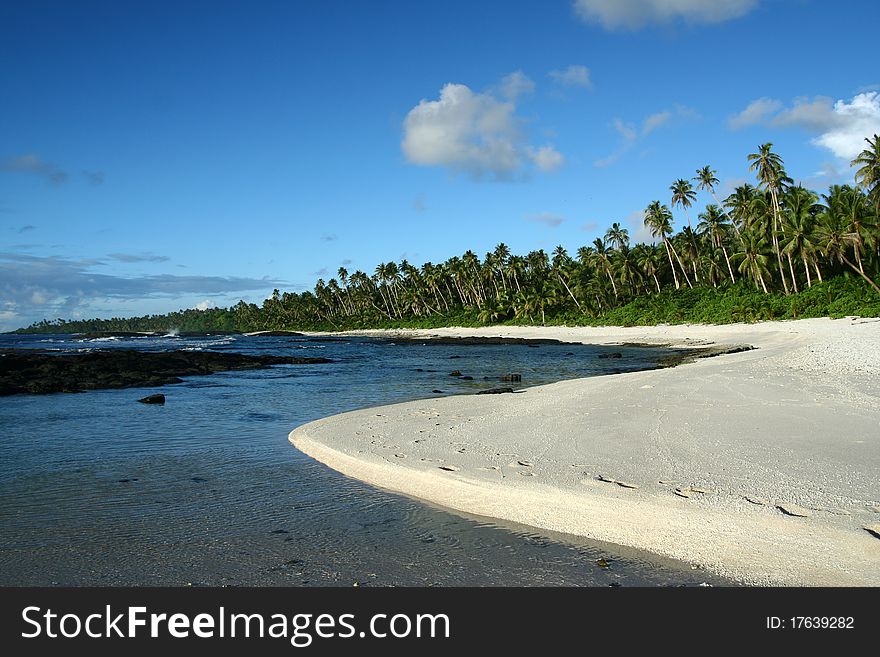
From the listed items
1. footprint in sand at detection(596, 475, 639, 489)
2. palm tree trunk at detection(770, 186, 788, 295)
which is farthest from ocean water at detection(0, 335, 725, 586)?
palm tree trunk at detection(770, 186, 788, 295)

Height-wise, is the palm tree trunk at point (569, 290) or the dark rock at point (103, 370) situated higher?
the palm tree trunk at point (569, 290)

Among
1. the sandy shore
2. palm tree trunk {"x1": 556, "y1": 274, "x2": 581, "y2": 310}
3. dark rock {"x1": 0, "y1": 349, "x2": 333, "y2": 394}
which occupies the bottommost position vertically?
the sandy shore

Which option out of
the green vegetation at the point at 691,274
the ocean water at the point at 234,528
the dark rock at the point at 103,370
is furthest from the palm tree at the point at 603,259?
the ocean water at the point at 234,528

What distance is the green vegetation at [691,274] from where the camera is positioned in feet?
178

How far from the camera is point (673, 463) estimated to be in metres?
8.26

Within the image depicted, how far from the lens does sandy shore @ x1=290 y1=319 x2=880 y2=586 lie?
5562mm

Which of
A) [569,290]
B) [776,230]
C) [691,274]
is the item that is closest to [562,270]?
[569,290]

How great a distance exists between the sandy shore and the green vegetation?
3880cm

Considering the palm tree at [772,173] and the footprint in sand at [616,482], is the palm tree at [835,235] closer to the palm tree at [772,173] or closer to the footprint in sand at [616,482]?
the palm tree at [772,173]

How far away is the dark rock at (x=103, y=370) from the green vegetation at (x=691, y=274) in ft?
158

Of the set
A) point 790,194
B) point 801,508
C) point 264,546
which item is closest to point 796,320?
point 790,194

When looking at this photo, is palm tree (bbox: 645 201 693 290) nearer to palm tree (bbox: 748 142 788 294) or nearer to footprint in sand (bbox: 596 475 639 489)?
palm tree (bbox: 748 142 788 294)

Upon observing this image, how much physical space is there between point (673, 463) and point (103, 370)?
107 ft

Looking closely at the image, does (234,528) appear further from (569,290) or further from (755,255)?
(569,290)
